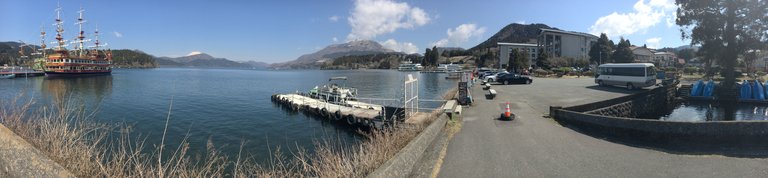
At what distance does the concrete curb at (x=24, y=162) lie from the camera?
5.71m

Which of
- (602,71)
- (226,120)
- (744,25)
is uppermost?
(744,25)

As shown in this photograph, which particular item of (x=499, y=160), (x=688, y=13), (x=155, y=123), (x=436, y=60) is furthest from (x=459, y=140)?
(x=436, y=60)

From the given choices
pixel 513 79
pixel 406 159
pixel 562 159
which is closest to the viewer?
pixel 406 159

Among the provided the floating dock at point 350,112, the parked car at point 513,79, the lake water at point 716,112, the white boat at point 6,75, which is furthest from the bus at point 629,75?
the white boat at point 6,75

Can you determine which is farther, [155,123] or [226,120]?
[226,120]

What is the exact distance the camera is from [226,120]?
24.9 m

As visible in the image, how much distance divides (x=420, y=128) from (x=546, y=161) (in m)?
4.60

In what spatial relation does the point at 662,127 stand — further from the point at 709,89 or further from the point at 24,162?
the point at 709,89

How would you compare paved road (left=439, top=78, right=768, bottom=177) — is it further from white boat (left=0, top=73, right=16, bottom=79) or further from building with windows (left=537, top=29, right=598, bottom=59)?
white boat (left=0, top=73, right=16, bottom=79)

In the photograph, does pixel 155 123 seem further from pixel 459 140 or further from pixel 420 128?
pixel 459 140

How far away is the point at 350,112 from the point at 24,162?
1807cm

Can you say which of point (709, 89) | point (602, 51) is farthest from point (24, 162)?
point (602, 51)

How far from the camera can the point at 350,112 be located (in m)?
23.6

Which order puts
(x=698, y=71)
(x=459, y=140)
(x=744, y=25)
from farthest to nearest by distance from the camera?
(x=698, y=71) → (x=744, y=25) → (x=459, y=140)
